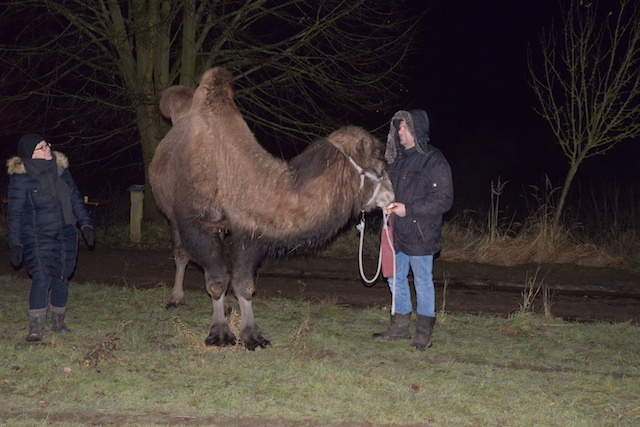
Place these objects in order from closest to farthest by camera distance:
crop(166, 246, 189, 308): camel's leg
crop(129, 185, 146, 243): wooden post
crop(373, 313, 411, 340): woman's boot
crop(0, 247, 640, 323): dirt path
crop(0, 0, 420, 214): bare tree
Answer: crop(373, 313, 411, 340): woman's boot → crop(166, 246, 189, 308): camel's leg → crop(0, 247, 640, 323): dirt path → crop(0, 0, 420, 214): bare tree → crop(129, 185, 146, 243): wooden post

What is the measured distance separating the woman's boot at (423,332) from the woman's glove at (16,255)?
3798mm

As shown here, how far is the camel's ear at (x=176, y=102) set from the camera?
8818mm

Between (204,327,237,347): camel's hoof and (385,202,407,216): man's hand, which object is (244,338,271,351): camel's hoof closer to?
(204,327,237,347): camel's hoof

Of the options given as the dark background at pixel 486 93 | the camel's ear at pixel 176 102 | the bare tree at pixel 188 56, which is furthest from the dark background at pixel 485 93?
the camel's ear at pixel 176 102

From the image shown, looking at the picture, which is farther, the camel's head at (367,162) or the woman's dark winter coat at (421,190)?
the woman's dark winter coat at (421,190)

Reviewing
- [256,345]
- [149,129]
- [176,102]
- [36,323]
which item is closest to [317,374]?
A: [256,345]

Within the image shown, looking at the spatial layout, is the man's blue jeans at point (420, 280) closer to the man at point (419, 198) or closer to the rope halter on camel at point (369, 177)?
the man at point (419, 198)

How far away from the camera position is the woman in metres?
6.59

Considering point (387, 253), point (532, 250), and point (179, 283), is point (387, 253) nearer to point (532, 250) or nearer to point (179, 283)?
point (179, 283)

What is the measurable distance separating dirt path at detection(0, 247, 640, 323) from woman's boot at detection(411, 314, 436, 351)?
2082 millimetres

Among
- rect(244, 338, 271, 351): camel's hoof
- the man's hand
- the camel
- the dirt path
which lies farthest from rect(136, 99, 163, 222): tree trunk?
the man's hand

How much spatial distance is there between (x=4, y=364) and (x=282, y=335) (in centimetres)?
265

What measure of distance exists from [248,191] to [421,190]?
1638mm

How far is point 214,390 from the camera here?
5.51 m
